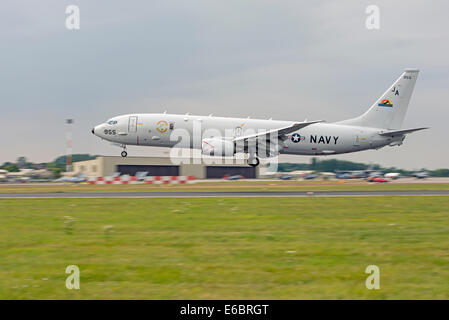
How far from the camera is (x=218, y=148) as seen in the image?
4334 centimetres

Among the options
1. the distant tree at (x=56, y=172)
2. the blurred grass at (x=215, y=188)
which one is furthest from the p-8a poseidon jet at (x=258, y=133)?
the distant tree at (x=56, y=172)

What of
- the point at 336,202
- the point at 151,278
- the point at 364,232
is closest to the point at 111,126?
the point at 336,202

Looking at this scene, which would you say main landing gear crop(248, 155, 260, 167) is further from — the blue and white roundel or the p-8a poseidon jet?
the blue and white roundel

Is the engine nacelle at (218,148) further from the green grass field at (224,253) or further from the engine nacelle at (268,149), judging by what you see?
the green grass field at (224,253)

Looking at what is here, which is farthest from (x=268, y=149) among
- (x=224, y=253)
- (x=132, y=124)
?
(x=224, y=253)

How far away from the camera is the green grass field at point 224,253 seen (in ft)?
32.0

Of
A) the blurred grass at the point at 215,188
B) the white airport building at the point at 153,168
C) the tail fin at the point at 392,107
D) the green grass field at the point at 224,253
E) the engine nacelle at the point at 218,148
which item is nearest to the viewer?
the green grass field at the point at 224,253

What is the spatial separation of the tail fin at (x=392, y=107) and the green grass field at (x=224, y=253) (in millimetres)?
28411

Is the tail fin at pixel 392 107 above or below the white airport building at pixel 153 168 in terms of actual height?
above

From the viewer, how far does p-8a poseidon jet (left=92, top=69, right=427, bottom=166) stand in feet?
148

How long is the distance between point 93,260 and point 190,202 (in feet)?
54.8

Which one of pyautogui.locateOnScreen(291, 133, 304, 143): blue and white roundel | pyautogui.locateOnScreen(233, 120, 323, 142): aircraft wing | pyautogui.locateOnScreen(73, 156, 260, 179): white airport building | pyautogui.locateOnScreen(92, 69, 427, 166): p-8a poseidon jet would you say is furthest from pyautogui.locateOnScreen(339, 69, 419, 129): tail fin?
pyautogui.locateOnScreen(73, 156, 260, 179): white airport building

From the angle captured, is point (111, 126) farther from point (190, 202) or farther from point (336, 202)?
point (336, 202)
